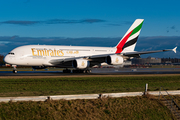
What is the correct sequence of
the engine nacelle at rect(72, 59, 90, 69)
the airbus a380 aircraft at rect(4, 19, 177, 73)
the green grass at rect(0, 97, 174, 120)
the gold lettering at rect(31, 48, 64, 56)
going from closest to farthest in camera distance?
the green grass at rect(0, 97, 174, 120) → the airbus a380 aircraft at rect(4, 19, 177, 73) → the gold lettering at rect(31, 48, 64, 56) → the engine nacelle at rect(72, 59, 90, 69)

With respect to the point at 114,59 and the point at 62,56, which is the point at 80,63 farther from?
the point at 114,59

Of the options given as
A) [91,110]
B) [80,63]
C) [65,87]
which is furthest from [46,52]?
[91,110]

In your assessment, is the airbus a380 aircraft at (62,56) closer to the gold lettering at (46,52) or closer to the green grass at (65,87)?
the gold lettering at (46,52)

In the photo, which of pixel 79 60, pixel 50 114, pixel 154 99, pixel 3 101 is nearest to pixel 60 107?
pixel 50 114

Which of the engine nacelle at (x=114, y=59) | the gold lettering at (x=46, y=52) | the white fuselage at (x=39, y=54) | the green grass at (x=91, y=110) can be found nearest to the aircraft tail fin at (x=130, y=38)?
the engine nacelle at (x=114, y=59)

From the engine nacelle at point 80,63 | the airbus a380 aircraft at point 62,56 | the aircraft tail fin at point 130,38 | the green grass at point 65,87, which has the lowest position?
the green grass at point 65,87

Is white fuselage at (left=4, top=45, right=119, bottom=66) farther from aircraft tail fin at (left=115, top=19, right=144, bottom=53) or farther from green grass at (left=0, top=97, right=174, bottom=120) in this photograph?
green grass at (left=0, top=97, right=174, bottom=120)

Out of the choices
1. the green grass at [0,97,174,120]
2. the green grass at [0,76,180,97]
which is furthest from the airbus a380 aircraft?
the green grass at [0,97,174,120]
